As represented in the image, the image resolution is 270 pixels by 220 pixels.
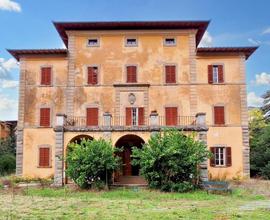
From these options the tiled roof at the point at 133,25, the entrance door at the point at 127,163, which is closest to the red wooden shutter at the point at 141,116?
the entrance door at the point at 127,163

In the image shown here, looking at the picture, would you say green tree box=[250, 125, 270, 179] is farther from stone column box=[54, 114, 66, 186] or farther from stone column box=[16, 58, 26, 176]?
stone column box=[16, 58, 26, 176]

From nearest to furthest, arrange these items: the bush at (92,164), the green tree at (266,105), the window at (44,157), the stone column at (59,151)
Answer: the bush at (92,164) < the stone column at (59,151) < the window at (44,157) < the green tree at (266,105)

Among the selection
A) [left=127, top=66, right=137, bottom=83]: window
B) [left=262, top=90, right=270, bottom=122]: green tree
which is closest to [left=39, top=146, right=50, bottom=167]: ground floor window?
[left=127, top=66, right=137, bottom=83]: window

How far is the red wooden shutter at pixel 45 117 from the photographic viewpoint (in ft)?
93.2

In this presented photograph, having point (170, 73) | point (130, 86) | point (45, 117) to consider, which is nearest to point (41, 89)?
point (45, 117)

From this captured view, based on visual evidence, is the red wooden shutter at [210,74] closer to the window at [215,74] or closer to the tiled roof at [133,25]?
the window at [215,74]

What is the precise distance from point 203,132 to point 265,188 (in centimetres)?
487

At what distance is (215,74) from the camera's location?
94.4ft

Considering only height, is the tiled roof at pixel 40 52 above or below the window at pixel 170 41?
below

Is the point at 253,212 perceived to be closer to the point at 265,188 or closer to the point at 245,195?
the point at 245,195

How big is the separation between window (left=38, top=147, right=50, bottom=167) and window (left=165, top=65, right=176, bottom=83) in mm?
10835

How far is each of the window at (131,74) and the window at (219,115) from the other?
22.2ft

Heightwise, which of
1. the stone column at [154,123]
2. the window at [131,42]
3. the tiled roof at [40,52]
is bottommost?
the stone column at [154,123]

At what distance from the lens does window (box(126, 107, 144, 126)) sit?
2794cm
